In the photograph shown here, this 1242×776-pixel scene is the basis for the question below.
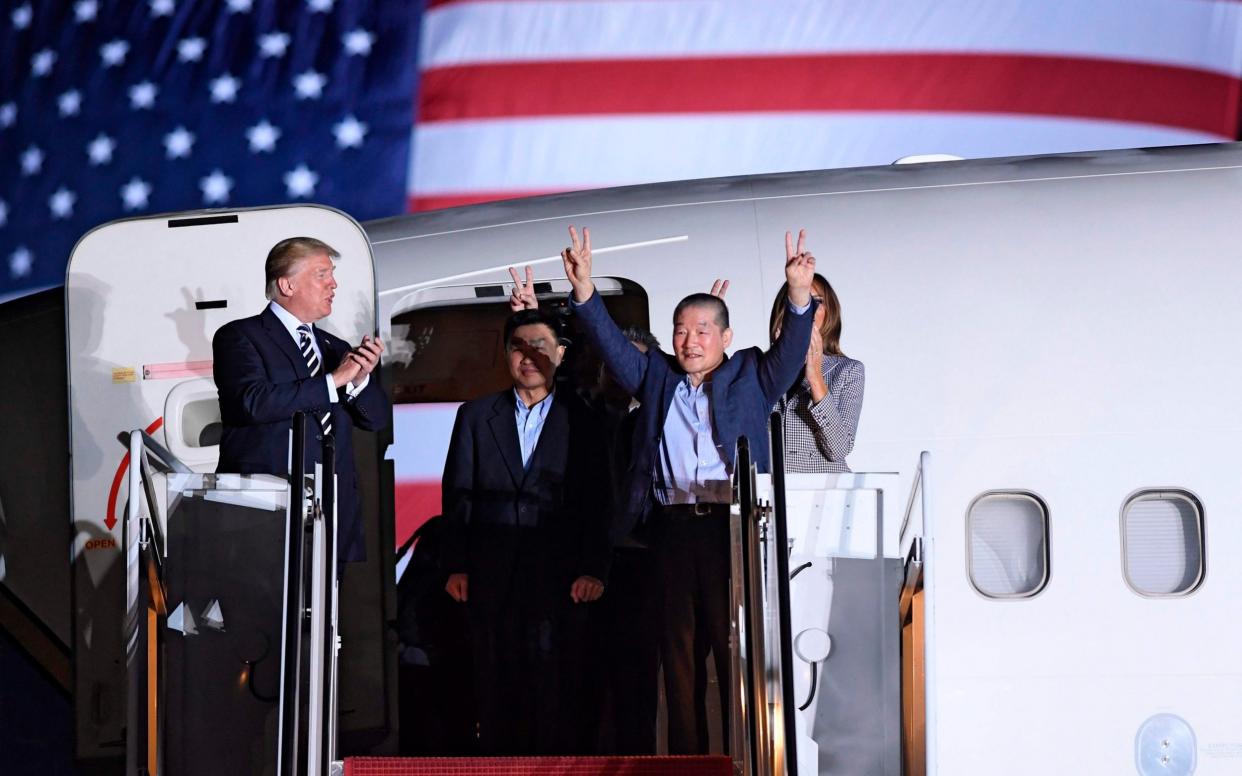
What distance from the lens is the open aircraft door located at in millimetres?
6070

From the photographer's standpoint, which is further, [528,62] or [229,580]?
[528,62]

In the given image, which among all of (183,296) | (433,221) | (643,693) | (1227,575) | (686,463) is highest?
(433,221)

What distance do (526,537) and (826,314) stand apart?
1664 mm

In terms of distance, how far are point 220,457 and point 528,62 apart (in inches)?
260

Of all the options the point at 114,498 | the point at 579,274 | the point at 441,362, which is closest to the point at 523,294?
the point at 441,362

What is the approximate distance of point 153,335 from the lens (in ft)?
20.2

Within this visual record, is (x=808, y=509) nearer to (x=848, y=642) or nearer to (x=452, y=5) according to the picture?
(x=848, y=642)

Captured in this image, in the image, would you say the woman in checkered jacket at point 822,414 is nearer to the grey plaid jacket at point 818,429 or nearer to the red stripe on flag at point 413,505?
the grey plaid jacket at point 818,429

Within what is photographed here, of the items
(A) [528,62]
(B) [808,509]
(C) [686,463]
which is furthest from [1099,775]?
(A) [528,62]

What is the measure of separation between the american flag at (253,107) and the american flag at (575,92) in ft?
0.06

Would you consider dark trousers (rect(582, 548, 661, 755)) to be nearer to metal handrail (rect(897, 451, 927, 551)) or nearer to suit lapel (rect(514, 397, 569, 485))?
suit lapel (rect(514, 397, 569, 485))

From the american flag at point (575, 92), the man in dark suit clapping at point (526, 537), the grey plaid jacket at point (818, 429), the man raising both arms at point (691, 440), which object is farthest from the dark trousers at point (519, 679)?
the american flag at point (575, 92)

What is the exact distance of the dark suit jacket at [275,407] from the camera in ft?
18.7

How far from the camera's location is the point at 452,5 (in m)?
11.8
